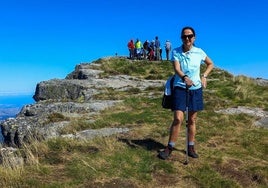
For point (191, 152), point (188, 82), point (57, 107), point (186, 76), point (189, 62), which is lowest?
point (191, 152)

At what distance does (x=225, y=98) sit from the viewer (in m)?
20.5

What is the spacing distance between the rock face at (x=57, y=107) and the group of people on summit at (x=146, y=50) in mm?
18421

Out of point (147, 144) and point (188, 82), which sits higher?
point (188, 82)

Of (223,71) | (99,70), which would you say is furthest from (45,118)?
(223,71)

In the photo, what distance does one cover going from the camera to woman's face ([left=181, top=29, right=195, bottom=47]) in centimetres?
994

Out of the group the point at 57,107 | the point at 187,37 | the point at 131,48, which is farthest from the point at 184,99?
the point at 131,48

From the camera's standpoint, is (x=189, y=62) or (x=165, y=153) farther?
(x=165, y=153)

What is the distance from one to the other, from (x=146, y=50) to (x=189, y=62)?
120ft

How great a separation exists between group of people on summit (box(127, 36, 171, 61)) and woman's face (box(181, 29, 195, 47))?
35301 millimetres

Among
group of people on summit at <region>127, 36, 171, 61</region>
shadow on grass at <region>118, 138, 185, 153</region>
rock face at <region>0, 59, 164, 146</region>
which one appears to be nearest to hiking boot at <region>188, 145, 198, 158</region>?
shadow on grass at <region>118, 138, 185, 153</region>

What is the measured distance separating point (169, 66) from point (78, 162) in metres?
27.3

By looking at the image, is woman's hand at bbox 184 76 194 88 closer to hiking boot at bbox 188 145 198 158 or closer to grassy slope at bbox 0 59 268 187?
hiking boot at bbox 188 145 198 158

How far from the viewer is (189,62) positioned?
33.1 ft

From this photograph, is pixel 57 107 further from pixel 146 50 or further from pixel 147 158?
pixel 146 50
